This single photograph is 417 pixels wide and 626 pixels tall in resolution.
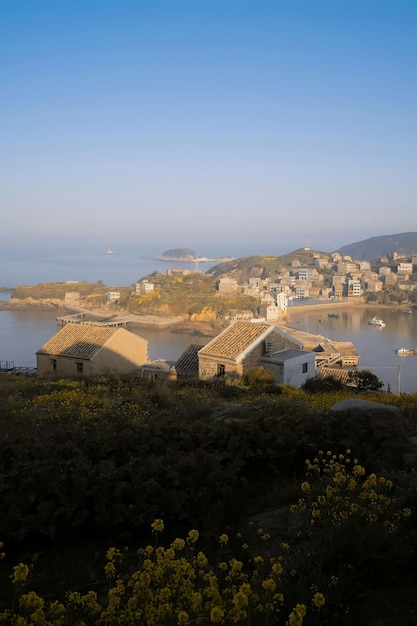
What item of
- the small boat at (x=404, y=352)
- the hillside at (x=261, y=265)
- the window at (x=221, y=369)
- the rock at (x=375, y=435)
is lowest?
the small boat at (x=404, y=352)

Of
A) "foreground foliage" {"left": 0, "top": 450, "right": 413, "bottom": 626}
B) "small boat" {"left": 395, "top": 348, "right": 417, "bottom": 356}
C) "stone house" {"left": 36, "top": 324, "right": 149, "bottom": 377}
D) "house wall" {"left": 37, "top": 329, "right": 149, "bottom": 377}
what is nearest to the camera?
"foreground foliage" {"left": 0, "top": 450, "right": 413, "bottom": 626}

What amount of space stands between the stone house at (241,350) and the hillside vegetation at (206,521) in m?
10.5

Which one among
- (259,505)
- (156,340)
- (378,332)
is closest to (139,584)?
(259,505)

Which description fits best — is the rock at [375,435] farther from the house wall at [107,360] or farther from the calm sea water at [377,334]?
the calm sea water at [377,334]

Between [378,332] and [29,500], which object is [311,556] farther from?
[378,332]

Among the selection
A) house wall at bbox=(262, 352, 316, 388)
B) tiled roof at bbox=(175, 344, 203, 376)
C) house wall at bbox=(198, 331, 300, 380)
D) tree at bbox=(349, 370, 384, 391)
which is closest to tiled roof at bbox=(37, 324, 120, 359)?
tiled roof at bbox=(175, 344, 203, 376)

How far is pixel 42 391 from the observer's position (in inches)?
416

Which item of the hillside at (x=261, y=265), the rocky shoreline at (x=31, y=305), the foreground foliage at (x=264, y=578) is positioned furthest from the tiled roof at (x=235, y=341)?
the hillside at (x=261, y=265)

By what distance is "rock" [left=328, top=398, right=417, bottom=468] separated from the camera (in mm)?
4672

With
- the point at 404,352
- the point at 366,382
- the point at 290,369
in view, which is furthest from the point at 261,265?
the point at 366,382

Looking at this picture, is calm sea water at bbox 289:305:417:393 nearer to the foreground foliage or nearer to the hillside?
the foreground foliage

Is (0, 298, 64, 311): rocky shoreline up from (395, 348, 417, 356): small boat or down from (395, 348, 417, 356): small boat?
up

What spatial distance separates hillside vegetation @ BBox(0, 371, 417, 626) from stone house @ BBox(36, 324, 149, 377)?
13.4 m

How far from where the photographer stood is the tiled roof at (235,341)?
17406 millimetres
